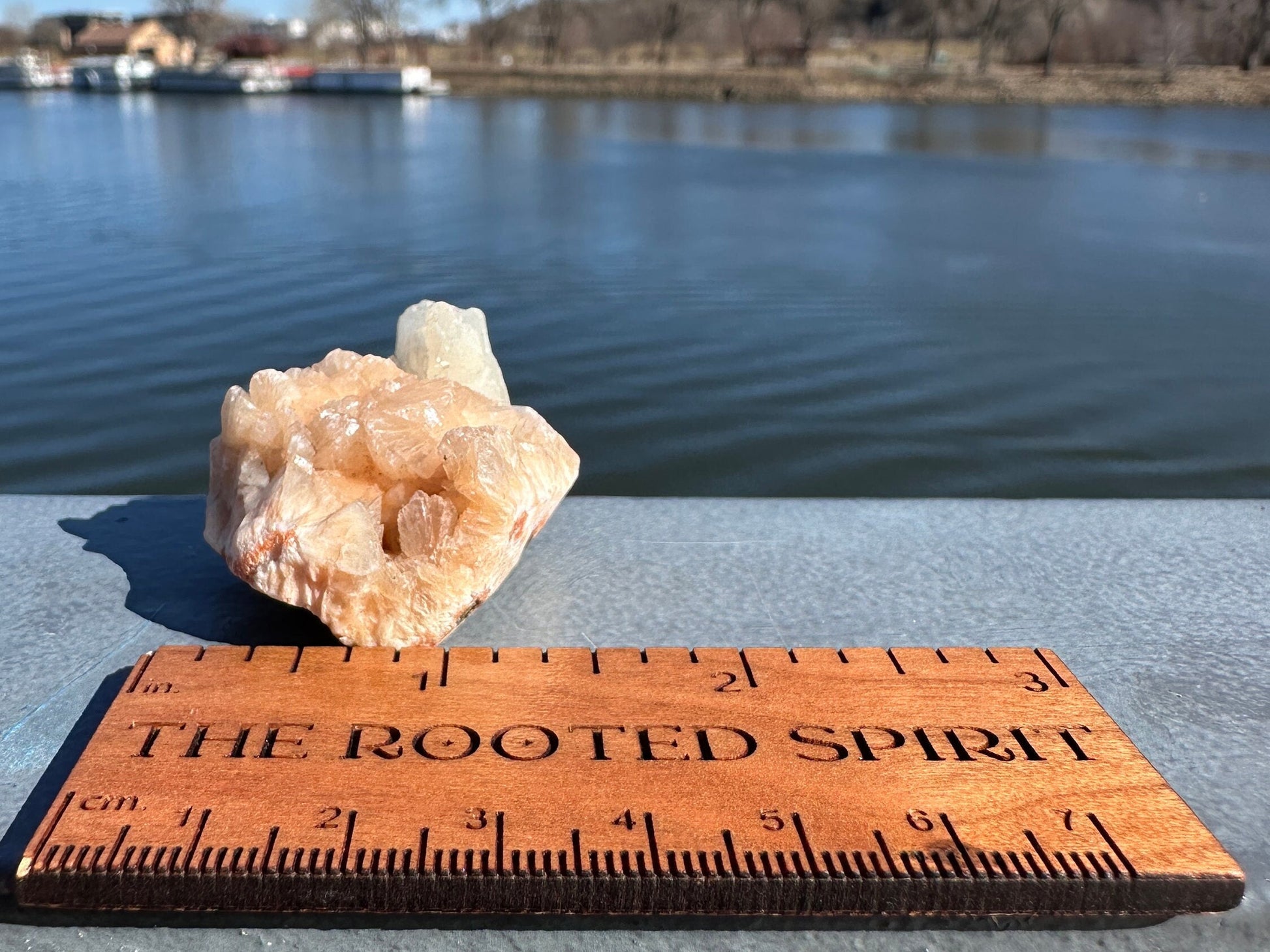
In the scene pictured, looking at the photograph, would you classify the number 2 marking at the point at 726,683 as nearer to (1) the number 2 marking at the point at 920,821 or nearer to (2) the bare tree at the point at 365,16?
(1) the number 2 marking at the point at 920,821

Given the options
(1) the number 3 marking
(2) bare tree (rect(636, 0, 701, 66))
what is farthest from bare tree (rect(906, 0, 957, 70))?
(1) the number 3 marking

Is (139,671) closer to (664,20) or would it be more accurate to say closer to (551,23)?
(664,20)

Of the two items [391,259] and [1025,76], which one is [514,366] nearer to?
[391,259]

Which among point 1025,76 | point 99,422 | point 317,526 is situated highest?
point 1025,76

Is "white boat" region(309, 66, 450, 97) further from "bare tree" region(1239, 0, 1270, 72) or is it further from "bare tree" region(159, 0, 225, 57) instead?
"bare tree" region(1239, 0, 1270, 72)

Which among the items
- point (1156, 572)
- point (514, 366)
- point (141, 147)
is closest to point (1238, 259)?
point (514, 366)

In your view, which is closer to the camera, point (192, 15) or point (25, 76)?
point (25, 76)

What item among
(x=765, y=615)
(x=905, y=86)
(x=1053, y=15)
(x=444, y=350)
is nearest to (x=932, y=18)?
(x=1053, y=15)
